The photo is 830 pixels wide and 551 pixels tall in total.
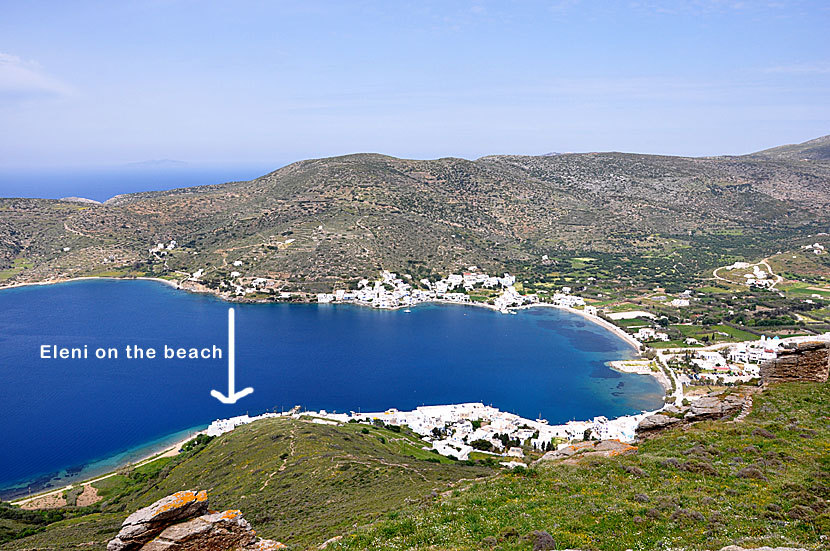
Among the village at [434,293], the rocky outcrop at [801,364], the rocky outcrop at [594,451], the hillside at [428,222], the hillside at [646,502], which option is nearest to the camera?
the hillside at [646,502]

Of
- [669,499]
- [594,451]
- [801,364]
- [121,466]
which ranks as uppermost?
[801,364]

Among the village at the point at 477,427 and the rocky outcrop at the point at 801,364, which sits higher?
the rocky outcrop at the point at 801,364

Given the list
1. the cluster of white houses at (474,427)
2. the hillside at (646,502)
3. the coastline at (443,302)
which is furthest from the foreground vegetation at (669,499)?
the coastline at (443,302)

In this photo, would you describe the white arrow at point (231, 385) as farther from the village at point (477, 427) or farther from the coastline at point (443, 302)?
the coastline at point (443, 302)

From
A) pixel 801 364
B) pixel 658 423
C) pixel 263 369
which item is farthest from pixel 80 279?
pixel 801 364

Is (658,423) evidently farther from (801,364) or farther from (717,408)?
(801,364)

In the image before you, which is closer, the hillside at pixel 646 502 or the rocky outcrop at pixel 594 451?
the hillside at pixel 646 502

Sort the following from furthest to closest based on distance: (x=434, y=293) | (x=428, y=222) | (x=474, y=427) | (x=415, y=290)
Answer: (x=428, y=222)
(x=415, y=290)
(x=434, y=293)
(x=474, y=427)
